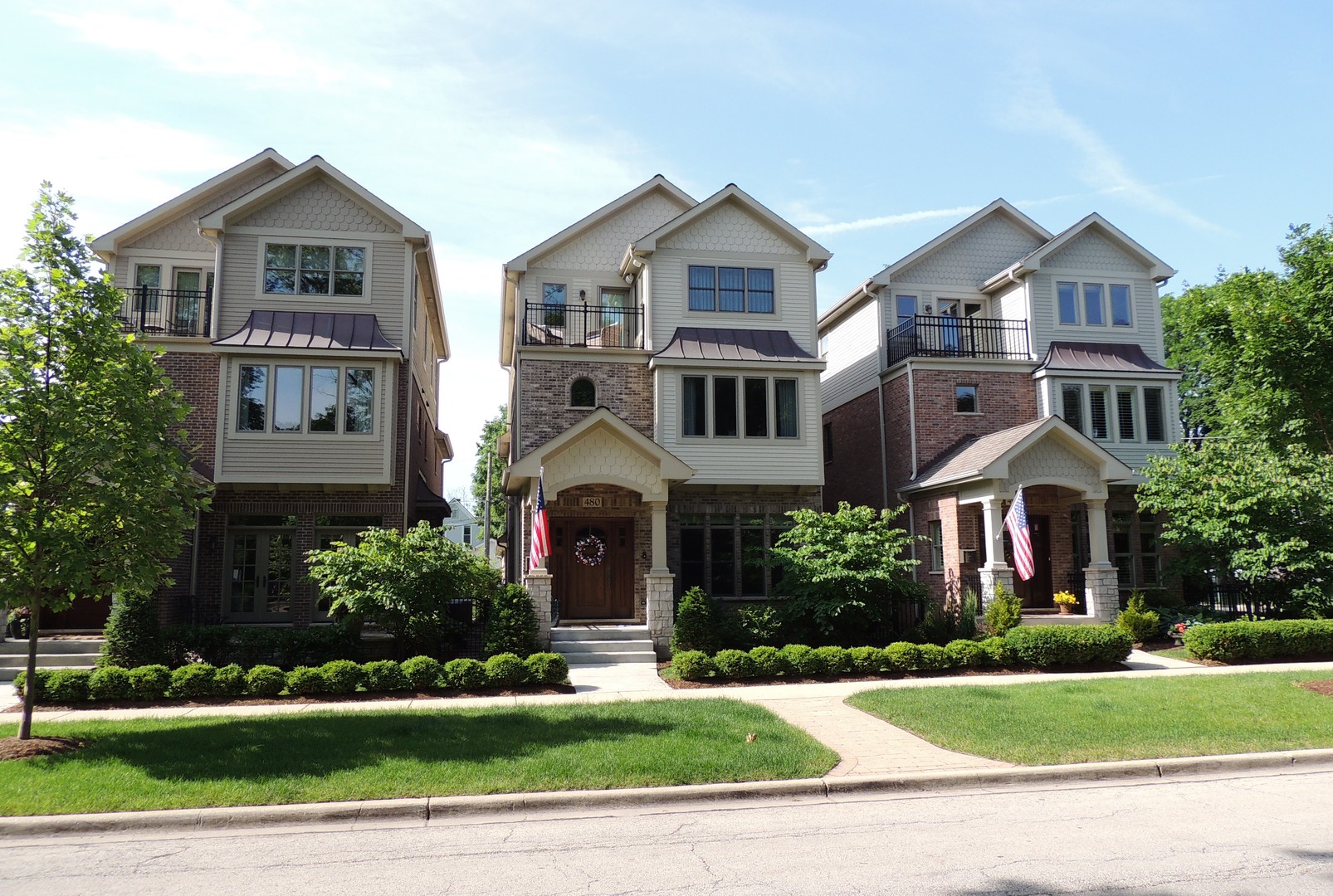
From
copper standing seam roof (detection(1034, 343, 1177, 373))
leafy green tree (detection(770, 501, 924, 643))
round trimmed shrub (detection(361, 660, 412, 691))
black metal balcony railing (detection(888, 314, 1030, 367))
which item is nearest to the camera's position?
round trimmed shrub (detection(361, 660, 412, 691))

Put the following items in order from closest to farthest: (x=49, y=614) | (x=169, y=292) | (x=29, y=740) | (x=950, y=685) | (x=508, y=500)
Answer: (x=29, y=740)
(x=950, y=685)
(x=49, y=614)
(x=169, y=292)
(x=508, y=500)

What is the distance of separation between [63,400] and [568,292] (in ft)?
44.8

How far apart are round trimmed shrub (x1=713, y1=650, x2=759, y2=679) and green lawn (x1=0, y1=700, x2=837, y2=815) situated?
2.94 metres

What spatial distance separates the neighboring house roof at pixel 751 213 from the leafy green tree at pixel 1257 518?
9.20 m

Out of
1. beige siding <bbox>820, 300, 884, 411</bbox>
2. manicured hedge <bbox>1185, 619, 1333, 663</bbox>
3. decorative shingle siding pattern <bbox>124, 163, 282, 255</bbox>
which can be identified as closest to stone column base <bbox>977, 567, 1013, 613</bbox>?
manicured hedge <bbox>1185, 619, 1333, 663</bbox>

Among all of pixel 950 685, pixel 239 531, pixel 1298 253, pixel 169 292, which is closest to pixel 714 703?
pixel 950 685

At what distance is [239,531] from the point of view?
18.6 meters

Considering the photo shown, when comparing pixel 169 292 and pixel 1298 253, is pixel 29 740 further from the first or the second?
pixel 1298 253

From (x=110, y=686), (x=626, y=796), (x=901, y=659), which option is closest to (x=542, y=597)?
(x=901, y=659)

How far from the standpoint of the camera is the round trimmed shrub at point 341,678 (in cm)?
1291

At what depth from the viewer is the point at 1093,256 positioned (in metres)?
23.2

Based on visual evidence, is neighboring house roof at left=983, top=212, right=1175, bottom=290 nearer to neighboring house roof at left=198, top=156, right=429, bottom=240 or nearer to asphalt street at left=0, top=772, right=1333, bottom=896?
neighboring house roof at left=198, top=156, right=429, bottom=240

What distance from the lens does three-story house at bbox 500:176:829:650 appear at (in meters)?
19.8

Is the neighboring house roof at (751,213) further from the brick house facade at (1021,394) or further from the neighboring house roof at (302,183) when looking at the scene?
the neighboring house roof at (302,183)
